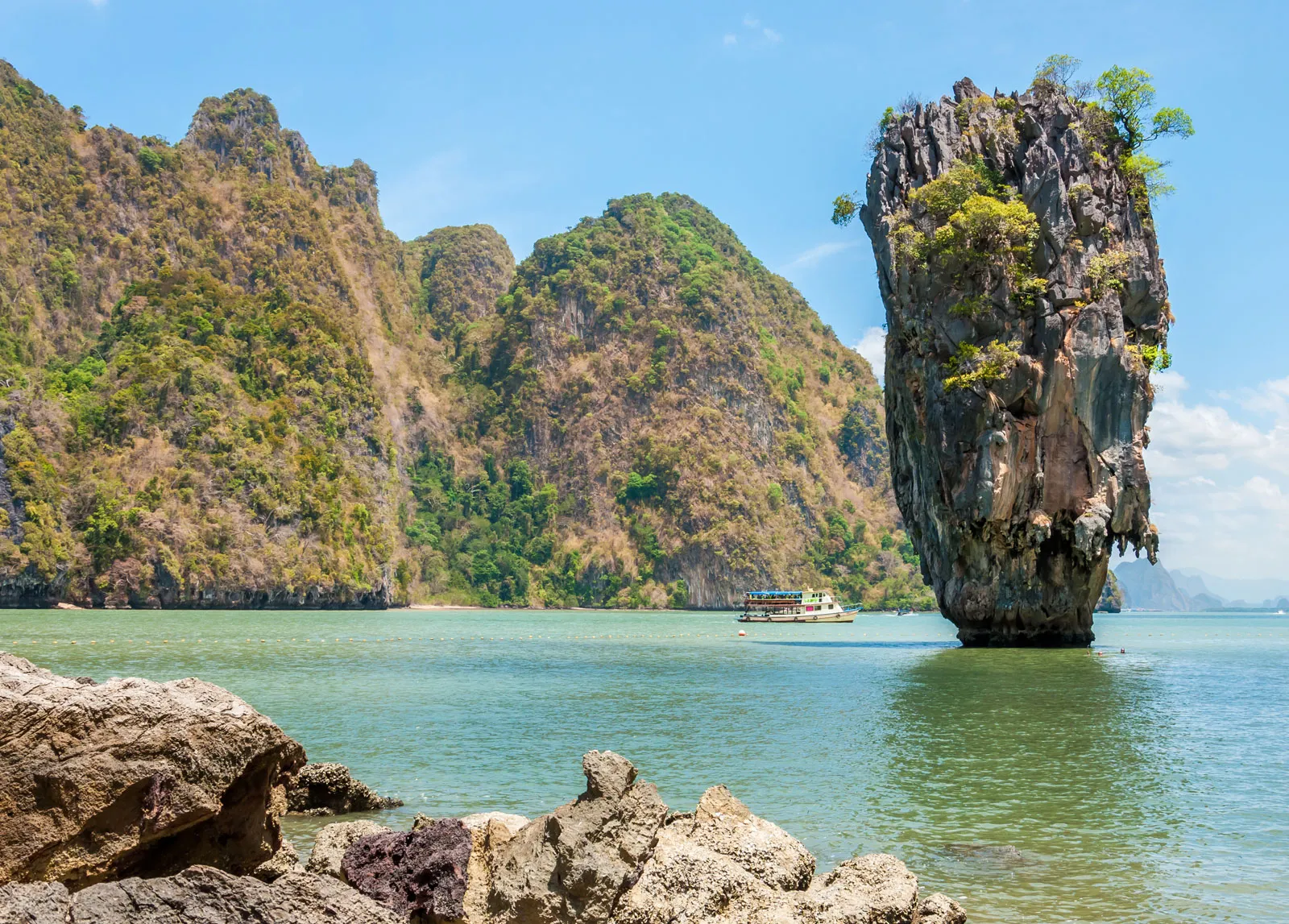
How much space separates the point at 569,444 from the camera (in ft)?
518

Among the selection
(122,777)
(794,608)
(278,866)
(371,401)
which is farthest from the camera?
(371,401)

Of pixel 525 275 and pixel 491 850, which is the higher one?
pixel 525 275

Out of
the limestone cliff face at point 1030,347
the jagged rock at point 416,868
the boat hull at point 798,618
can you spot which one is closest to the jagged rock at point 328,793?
the jagged rock at point 416,868

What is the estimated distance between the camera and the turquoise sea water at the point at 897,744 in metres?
11.6

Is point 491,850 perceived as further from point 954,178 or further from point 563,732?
point 954,178

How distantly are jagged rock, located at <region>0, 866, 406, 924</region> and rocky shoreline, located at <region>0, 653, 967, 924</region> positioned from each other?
11 millimetres

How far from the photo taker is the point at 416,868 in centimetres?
911

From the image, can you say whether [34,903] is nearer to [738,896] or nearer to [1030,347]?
[738,896]

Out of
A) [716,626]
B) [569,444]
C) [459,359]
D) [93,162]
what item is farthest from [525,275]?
[716,626]

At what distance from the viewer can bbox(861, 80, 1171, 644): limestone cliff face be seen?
38.4 meters

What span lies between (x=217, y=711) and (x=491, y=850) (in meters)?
2.84

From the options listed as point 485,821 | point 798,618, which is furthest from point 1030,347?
point 798,618

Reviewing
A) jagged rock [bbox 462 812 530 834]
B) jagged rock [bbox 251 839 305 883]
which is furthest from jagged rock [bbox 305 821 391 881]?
jagged rock [bbox 462 812 530 834]

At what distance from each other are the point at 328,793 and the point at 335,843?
12.4ft
